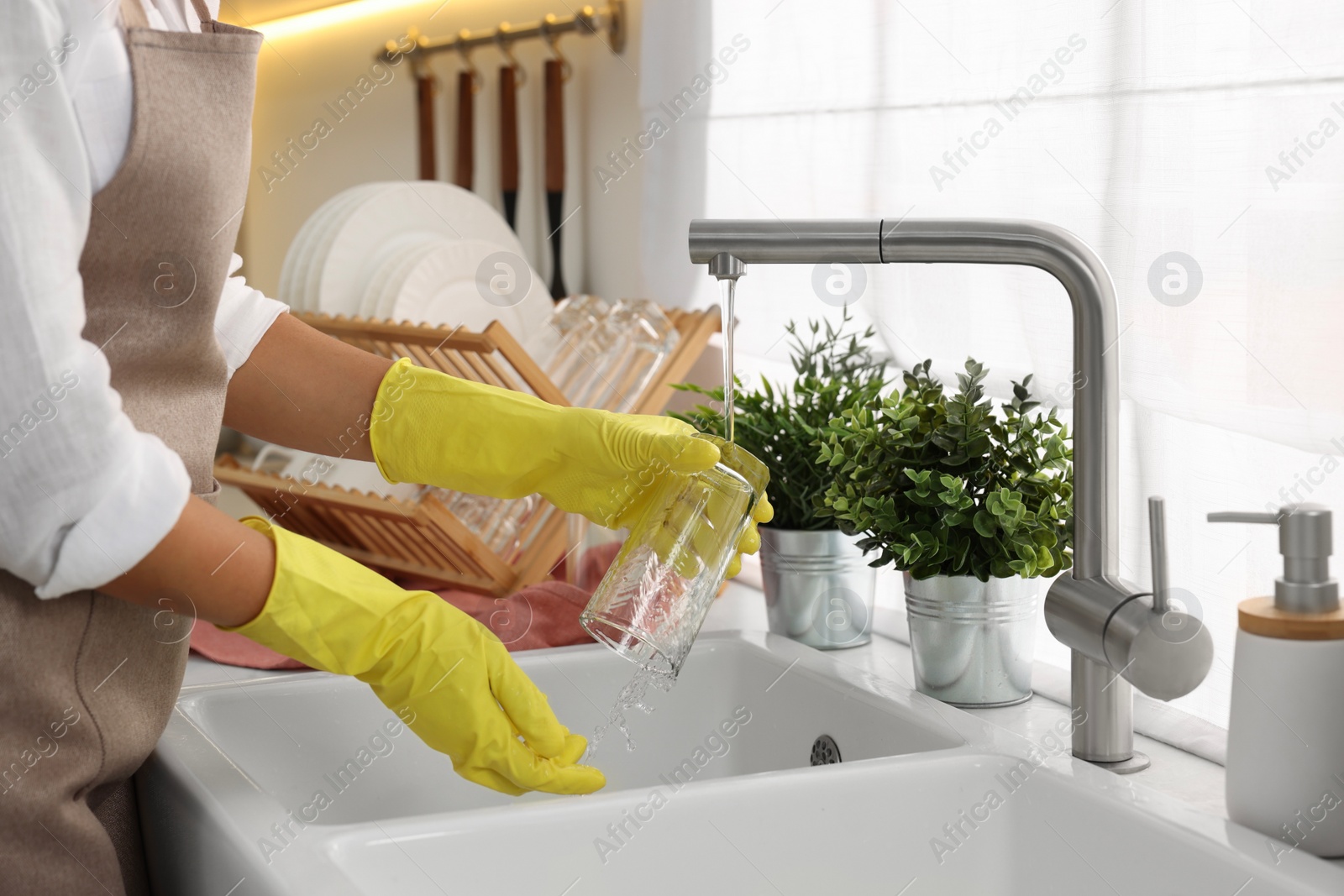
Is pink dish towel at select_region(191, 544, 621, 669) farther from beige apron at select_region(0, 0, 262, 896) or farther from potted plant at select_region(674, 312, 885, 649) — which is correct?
beige apron at select_region(0, 0, 262, 896)

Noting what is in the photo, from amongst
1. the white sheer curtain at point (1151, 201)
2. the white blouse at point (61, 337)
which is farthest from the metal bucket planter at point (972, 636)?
the white blouse at point (61, 337)

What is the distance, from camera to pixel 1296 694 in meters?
0.62

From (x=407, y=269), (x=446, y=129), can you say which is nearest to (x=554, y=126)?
(x=446, y=129)

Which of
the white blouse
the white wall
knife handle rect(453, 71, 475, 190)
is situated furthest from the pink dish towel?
knife handle rect(453, 71, 475, 190)

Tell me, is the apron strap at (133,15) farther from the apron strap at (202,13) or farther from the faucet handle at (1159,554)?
the faucet handle at (1159,554)

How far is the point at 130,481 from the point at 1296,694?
57cm

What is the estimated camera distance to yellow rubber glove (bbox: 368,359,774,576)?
88cm

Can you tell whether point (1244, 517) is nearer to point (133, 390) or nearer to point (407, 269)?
point (133, 390)

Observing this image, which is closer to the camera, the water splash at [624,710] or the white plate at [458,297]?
the water splash at [624,710]

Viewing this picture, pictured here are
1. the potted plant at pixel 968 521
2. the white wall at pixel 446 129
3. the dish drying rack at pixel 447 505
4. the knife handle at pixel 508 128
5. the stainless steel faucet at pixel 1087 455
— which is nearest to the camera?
the stainless steel faucet at pixel 1087 455

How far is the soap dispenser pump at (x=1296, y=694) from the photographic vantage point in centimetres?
62

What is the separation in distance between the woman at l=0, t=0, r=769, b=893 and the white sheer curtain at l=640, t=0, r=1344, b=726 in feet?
1.15

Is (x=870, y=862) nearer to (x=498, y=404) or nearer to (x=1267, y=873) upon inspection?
(x=1267, y=873)

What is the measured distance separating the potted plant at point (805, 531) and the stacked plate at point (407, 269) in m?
0.56
